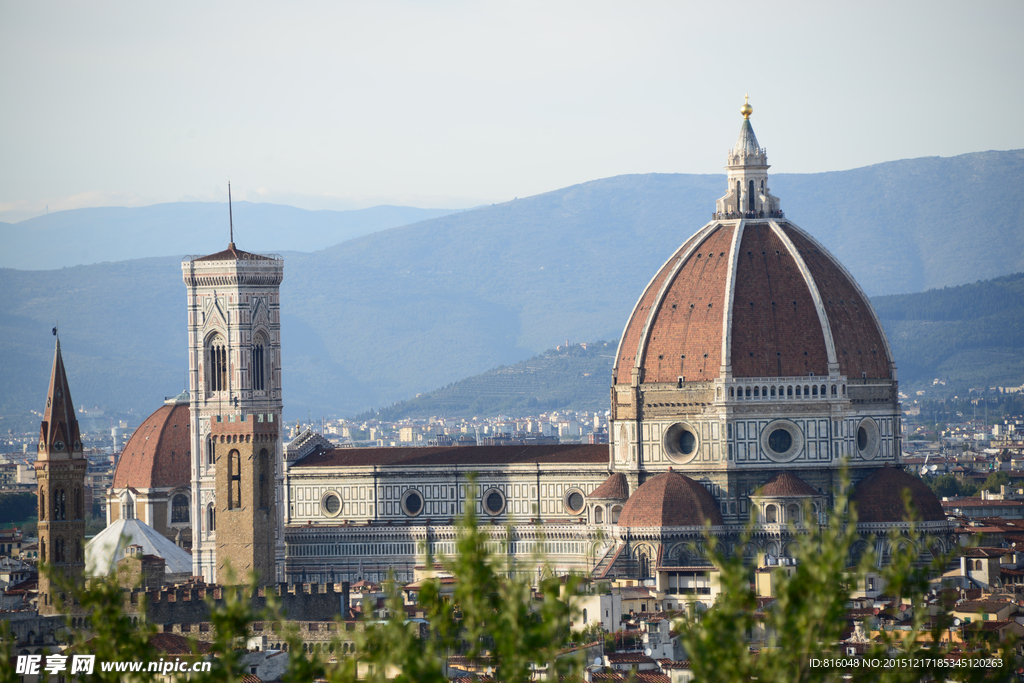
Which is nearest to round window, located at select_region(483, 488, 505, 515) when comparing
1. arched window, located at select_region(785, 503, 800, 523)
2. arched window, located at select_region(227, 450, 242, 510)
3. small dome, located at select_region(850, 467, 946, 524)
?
arched window, located at select_region(227, 450, 242, 510)

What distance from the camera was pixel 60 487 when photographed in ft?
288

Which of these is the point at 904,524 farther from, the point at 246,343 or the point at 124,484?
the point at 124,484

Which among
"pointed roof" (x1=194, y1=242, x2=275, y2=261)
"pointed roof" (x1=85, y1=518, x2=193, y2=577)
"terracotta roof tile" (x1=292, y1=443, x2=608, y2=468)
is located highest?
"pointed roof" (x1=194, y1=242, x2=275, y2=261)

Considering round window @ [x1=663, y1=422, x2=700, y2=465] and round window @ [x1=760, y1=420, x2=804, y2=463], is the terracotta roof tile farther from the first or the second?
round window @ [x1=760, y1=420, x2=804, y2=463]

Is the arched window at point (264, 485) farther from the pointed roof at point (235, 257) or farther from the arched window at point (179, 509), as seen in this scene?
the arched window at point (179, 509)

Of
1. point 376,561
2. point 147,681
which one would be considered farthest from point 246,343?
point 147,681

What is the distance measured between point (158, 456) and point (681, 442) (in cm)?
3011

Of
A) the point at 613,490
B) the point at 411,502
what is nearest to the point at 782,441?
the point at 613,490

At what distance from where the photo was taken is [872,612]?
68.8 m

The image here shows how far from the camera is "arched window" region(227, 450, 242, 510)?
94438 mm

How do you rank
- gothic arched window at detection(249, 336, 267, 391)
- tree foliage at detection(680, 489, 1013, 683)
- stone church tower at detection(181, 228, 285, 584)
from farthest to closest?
gothic arched window at detection(249, 336, 267, 391)
stone church tower at detection(181, 228, 285, 584)
tree foliage at detection(680, 489, 1013, 683)

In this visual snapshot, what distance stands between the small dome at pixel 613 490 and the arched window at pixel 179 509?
1032 inches

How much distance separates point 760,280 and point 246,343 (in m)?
23.6

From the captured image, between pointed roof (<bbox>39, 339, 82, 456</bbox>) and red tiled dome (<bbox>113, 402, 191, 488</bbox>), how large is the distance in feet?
87.8
